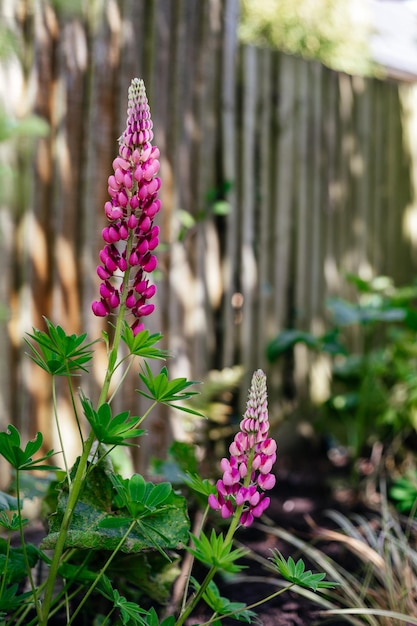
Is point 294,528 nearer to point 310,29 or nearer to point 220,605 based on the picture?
point 220,605

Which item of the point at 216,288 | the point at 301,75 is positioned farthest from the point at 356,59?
the point at 216,288

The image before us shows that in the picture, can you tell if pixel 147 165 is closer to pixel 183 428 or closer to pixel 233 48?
pixel 183 428

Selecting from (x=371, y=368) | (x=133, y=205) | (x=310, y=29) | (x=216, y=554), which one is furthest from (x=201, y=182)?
(x=310, y=29)

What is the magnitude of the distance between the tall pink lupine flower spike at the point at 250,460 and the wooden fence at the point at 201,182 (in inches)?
45.4

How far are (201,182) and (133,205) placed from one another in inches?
85.8

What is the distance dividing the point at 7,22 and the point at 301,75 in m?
1.94

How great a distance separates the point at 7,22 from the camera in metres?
2.50

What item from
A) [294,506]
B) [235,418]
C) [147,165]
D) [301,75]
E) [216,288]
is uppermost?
[301,75]

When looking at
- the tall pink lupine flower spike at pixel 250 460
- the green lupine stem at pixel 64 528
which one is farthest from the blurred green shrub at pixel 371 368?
the green lupine stem at pixel 64 528

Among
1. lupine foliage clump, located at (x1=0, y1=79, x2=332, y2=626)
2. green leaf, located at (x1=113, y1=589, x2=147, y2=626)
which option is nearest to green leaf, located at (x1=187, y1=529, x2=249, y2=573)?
lupine foliage clump, located at (x1=0, y1=79, x2=332, y2=626)

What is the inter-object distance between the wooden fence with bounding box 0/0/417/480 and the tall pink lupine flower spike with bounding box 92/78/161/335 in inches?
40.2

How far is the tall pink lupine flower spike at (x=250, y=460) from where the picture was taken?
47.9 inches

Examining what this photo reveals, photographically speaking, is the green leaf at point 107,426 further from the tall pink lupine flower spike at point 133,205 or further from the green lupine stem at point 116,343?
the tall pink lupine flower spike at point 133,205

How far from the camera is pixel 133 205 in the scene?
1249mm
